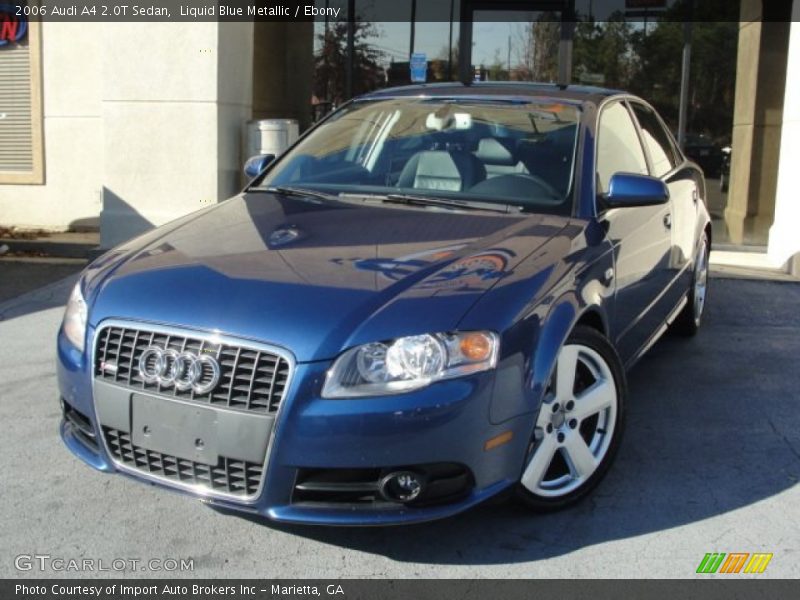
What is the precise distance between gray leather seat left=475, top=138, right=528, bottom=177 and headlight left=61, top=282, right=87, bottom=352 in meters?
1.92

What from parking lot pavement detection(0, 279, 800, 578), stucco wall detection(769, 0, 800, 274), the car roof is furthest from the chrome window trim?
stucco wall detection(769, 0, 800, 274)

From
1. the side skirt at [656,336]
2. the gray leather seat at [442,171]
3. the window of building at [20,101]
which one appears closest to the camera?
the gray leather seat at [442,171]

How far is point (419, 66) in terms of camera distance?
35.9 ft

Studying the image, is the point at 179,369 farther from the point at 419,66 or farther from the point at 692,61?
the point at 692,61

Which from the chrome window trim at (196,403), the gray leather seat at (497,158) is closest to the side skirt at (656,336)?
the gray leather seat at (497,158)

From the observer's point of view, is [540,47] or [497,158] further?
[540,47]

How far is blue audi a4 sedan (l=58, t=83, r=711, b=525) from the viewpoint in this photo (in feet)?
9.67

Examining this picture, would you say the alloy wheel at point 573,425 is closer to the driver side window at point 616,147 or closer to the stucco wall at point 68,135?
the driver side window at point 616,147

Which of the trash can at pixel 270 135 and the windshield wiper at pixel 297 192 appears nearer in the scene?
the windshield wiper at pixel 297 192

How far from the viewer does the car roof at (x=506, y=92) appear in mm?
4723

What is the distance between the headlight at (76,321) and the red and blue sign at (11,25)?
26.4 ft

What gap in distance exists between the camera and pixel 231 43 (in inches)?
358

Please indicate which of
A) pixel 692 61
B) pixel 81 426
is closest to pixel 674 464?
pixel 81 426

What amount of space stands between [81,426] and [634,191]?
8.11 ft
